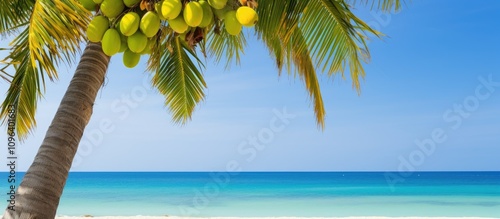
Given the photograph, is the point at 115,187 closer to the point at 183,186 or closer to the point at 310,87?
the point at 183,186

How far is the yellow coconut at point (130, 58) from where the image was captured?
2.10 m

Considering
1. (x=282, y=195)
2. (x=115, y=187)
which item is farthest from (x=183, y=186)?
(x=282, y=195)

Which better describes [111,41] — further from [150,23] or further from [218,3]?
[218,3]

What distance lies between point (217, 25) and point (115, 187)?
40.3m

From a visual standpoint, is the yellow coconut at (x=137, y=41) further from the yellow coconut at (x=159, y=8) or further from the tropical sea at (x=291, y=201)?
the tropical sea at (x=291, y=201)

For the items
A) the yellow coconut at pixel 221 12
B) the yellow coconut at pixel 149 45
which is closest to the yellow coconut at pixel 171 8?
the yellow coconut at pixel 221 12

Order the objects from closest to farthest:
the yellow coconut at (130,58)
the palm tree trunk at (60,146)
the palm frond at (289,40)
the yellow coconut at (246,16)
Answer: the yellow coconut at (246,16)
the yellow coconut at (130,58)
the palm tree trunk at (60,146)
the palm frond at (289,40)

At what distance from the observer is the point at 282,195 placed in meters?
34.9

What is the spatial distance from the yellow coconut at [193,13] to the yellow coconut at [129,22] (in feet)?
0.57

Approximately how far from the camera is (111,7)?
74.7 inches

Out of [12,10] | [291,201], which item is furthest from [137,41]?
[291,201]

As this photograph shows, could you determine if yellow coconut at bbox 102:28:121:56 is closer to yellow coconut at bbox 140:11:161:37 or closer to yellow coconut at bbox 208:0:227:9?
yellow coconut at bbox 140:11:161:37

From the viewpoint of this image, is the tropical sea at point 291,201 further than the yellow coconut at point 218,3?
Yes

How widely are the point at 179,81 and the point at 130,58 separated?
388cm
